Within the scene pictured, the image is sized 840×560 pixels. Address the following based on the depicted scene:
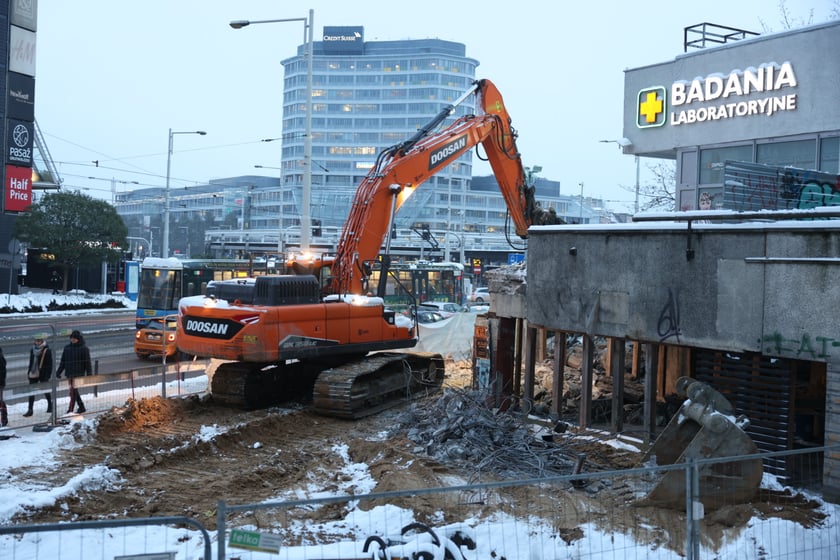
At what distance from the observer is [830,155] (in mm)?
15914

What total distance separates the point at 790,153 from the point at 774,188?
3.63 metres

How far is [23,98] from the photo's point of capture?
39844mm

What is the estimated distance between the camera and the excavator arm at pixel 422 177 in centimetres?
1686

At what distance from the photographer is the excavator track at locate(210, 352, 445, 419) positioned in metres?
15.1

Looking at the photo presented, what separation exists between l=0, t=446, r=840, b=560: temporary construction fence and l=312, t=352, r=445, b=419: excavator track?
213 inches

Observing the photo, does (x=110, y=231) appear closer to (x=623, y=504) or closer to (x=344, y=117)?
(x=623, y=504)

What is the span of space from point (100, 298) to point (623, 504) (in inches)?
1598

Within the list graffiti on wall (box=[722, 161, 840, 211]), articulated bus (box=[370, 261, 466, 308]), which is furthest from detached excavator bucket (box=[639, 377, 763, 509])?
articulated bus (box=[370, 261, 466, 308])

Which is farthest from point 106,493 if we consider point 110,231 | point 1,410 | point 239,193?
point 239,193

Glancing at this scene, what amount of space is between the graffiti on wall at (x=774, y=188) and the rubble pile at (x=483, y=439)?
4.69 metres

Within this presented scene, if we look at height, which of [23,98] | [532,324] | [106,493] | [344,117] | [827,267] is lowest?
[106,493]

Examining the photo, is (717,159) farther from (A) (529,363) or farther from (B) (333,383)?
(B) (333,383)

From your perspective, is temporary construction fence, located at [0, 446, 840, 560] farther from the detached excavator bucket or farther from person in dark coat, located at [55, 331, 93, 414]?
person in dark coat, located at [55, 331, 93, 414]

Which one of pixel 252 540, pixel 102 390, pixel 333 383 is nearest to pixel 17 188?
pixel 102 390
